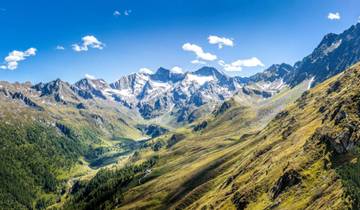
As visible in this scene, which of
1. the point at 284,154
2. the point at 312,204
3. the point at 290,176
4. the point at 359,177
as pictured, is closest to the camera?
the point at 359,177

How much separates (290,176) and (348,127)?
29.4 metres

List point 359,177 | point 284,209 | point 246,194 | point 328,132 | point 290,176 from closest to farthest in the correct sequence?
point 359,177, point 284,209, point 290,176, point 328,132, point 246,194

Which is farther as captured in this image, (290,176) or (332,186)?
(290,176)

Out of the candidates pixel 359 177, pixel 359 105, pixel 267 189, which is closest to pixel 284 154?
pixel 267 189

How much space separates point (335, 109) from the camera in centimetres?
19062

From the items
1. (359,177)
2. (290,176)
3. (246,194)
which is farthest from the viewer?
(246,194)

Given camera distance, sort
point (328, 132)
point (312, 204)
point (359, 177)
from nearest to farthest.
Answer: point (359, 177) < point (312, 204) < point (328, 132)

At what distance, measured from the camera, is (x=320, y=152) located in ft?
525

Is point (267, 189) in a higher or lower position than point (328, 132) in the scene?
lower

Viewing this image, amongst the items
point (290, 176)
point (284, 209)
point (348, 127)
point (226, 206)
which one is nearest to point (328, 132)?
point (348, 127)

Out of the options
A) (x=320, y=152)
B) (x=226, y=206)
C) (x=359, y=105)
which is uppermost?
(x=359, y=105)

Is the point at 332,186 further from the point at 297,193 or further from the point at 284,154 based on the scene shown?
the point at 284,154

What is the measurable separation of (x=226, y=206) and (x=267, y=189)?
2657cm

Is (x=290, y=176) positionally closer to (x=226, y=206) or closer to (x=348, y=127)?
(x=348, y=127)
